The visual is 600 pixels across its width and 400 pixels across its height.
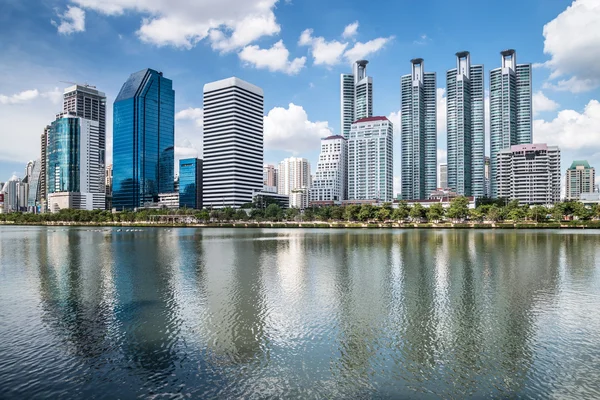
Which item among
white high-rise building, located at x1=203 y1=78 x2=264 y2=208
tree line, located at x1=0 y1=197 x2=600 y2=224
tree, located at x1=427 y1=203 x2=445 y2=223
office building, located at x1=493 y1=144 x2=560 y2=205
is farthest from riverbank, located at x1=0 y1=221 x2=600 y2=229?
office building, located at x1=493 y1=144 x2=560 y2=205

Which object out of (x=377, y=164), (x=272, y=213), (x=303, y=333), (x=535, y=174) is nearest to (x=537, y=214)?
(x=535, y=174)

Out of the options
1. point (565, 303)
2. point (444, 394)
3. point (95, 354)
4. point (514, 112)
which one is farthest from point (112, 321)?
point (514, 112)

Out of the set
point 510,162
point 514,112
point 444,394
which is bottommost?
point 444,394

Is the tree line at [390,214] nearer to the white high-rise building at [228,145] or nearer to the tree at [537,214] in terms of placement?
the tree at [537,214]

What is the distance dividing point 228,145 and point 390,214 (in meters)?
101

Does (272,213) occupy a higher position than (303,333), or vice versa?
(272,213)

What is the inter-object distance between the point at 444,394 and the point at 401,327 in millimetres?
6500

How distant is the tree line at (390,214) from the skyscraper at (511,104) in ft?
159

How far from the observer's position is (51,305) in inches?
922

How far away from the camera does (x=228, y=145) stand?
630 feet

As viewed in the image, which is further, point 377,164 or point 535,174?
point 377,164

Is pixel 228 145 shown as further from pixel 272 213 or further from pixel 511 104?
pixel 511 104

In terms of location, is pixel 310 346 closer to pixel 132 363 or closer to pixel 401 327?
pixel 401 327

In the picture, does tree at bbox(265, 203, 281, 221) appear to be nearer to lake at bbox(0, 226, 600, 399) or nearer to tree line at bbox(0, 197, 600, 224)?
tree line at bbox(0, 197, 600, 224)
